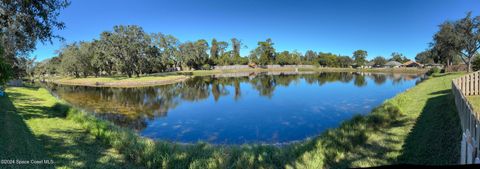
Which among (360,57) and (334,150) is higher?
(360,57)

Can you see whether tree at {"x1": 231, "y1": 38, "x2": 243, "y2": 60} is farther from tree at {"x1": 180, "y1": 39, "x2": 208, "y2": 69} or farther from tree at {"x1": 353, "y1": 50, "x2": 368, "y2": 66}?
tree at {"x1": 353, "y1": 50, "x2": 368, "y2": 66}

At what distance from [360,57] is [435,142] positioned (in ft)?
403

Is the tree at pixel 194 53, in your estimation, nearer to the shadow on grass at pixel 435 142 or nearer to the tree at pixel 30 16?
the tree at pixel 30 16

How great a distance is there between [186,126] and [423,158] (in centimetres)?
1055

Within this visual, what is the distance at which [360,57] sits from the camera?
117 metres

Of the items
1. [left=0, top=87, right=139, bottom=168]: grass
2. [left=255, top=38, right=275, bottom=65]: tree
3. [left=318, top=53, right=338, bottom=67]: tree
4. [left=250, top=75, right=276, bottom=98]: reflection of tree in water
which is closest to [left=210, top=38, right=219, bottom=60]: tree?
[left=255, top=38, right=275, bottom=65]: tree

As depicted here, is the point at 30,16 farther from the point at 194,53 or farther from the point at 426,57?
the point at 426,57

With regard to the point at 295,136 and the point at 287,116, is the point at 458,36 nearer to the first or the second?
the point at 287,116

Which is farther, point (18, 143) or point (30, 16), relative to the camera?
point (30, 16)

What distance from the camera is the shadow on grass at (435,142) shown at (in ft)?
17.4

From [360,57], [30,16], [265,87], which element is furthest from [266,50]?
[30,16]

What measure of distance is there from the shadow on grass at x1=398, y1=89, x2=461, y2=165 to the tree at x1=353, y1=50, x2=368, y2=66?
117m

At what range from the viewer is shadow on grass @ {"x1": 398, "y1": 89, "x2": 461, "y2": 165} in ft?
17.4

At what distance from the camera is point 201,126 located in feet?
44.0
